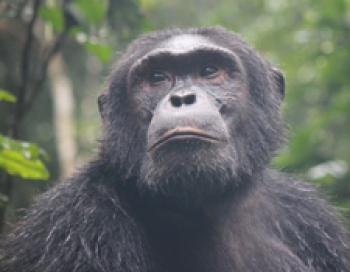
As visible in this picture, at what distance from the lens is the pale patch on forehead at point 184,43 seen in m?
5.01

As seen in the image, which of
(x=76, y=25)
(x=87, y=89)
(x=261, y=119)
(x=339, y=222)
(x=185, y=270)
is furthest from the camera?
(x=87, y=89)

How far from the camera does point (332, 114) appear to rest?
8.27m

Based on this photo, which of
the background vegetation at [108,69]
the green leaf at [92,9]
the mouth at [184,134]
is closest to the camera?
the mouth at [184,134]

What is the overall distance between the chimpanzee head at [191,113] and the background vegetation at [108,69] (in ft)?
1.58

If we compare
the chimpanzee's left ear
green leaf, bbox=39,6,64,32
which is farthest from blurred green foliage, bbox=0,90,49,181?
the chimpanzee's left ear

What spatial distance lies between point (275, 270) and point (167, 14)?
38.1 feet

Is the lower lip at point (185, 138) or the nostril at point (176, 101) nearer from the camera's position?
the lower lip at point (185, 138)

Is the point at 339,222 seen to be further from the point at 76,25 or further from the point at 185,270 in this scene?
the point at 76,25

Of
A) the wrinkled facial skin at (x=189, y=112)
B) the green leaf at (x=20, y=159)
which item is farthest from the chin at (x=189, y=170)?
the green leaf at (x=20, y=159)

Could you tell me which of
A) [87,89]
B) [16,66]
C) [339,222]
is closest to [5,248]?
[339,222]

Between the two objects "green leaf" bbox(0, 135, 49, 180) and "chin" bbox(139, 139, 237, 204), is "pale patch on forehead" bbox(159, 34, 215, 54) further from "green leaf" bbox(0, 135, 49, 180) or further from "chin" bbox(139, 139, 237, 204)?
"green leaf" bbox(0, 135, 49, 180)

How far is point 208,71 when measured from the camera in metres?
5.01

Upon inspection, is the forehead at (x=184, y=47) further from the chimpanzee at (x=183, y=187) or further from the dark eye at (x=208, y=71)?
the dark eye at (x=208, y=71)

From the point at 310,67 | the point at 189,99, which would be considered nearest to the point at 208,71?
the point at 189,99
